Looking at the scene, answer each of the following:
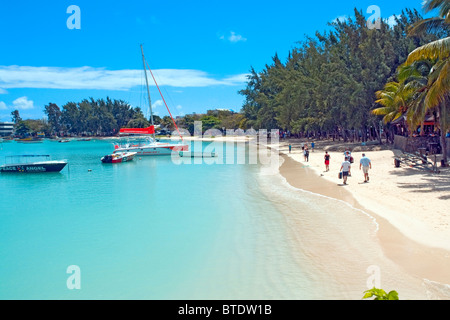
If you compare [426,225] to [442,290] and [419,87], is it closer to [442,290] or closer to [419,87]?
[442,290]

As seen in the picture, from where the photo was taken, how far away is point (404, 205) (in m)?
15.3

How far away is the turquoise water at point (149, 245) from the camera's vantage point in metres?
10.4

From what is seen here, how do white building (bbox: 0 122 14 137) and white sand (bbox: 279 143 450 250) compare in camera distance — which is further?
white building (bbox: 0 122 14 137)

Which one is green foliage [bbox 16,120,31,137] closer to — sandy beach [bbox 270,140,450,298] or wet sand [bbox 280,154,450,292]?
sandy beach [bbox 270,140,450,298]

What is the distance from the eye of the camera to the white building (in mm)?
167750

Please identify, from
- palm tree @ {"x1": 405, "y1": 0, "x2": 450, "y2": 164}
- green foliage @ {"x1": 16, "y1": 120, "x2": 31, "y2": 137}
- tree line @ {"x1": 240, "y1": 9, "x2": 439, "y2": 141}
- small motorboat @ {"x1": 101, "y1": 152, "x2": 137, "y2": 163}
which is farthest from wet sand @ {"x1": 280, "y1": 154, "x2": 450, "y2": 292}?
green foliage @ {"x1": 16, "y1": 120, "x2": 31, "y2": 137}

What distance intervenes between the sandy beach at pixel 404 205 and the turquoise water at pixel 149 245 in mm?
2998

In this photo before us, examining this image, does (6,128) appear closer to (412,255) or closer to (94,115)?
A: (94,115)

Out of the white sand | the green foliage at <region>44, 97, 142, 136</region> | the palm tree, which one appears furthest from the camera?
the green foliage at <region>44, 97, 142, 136</region>

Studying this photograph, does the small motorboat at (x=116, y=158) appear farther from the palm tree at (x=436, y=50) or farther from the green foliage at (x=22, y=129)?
the green foliage at (x=22, y=129)

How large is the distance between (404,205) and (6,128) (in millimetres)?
185887

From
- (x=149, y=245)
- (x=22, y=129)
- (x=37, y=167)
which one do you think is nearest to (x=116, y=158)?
(x=37, y=167)

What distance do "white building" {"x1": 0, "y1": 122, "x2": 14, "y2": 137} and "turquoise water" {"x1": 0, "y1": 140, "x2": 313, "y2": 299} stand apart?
163 meters
